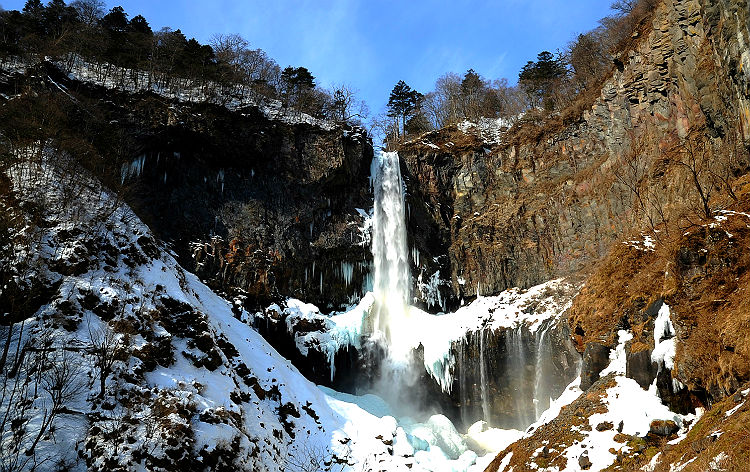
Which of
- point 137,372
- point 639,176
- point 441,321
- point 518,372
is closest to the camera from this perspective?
point 137,372

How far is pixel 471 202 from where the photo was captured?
34.2 m

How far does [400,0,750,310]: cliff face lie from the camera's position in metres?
17.7

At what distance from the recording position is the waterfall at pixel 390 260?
29453mm

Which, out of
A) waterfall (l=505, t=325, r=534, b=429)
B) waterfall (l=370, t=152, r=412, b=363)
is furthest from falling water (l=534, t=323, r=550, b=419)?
waterfall (l=370, t=152, r=412, b=363)

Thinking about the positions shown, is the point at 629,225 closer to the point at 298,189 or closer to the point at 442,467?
the point at 442,467

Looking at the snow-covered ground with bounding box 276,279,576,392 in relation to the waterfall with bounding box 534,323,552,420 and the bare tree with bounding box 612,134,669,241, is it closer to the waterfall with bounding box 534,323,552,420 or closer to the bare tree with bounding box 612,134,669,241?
the waterfall with bounding box 534,323,552,420

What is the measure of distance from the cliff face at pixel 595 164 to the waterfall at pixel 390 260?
4.18 ft

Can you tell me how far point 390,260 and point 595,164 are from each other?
14.9 metres

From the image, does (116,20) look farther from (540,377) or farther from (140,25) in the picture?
(540,377)

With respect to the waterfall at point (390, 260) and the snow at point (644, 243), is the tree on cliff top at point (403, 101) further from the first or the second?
the snow at point (644, 243)

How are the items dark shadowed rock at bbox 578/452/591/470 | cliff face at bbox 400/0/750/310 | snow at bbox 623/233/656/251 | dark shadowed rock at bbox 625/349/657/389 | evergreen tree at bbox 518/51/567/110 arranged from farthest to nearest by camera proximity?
evergreen tree at bbox 518/51/567/110 < cliff face at bbox 400/0/750/310 < snow at bbox 623/233/656/251 < dark shadowed rock at bbox 625/349/657/389 < dark shadowed rock at bbox 578/452/591/470

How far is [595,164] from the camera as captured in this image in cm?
2847

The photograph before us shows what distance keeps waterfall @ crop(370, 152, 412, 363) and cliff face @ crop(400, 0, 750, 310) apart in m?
1.27

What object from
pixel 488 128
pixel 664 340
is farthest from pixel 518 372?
pixel 488 128
